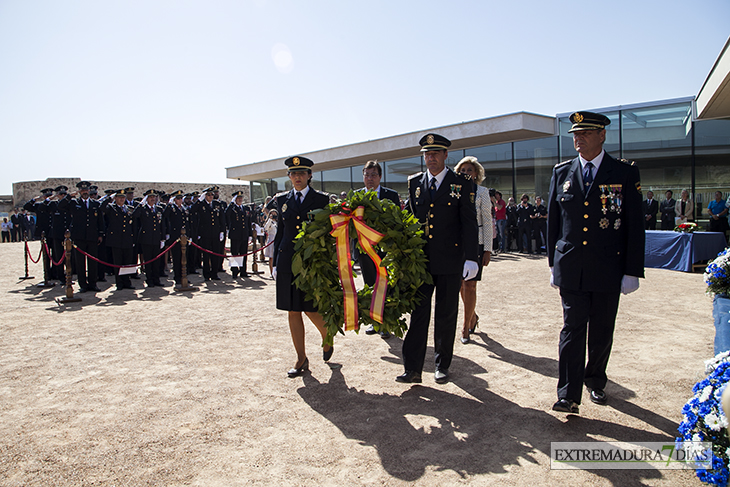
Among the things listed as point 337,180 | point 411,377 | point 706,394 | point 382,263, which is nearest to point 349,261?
point 382,263

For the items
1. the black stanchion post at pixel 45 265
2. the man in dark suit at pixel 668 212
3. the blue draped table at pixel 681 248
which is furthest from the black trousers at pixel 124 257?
the man in dark suit at pixel 668 212

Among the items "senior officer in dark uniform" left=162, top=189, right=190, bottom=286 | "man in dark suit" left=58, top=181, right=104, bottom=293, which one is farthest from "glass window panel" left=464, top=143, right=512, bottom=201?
"man in dark suit" left=58, top=181, right=104, bottom=293

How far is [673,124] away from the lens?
52.2 ft

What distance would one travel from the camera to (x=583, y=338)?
3.66 meters

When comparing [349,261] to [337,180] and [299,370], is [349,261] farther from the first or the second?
[337,180]

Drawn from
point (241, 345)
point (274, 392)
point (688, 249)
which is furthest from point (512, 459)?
point (688, 249)

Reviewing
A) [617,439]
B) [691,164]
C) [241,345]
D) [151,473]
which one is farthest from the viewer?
[691,164]

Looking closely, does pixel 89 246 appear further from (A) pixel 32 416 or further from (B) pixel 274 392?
(B) pixel 274 392

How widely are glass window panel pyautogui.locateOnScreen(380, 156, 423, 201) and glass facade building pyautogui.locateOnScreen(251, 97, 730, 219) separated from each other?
131 inches

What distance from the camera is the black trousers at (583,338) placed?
3592 millimetres

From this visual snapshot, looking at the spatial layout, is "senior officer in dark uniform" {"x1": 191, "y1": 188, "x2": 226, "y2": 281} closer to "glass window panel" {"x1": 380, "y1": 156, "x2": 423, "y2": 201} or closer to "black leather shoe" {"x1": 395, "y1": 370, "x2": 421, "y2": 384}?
"black leather shoe" {"x1": 395, "y1": 370, "x2": 421, "y2": 384}

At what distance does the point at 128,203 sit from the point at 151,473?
10.5m

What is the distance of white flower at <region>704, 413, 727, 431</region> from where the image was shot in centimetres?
227

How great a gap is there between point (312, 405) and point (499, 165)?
17.6 meters
